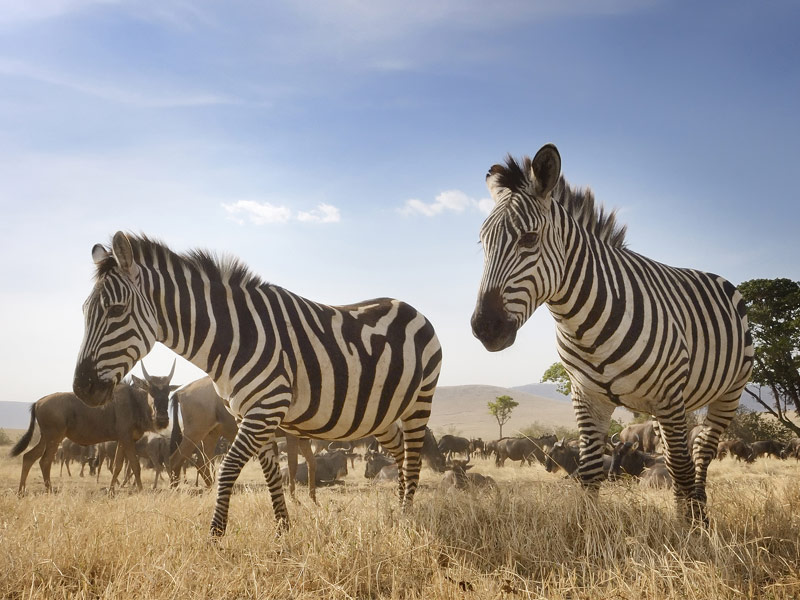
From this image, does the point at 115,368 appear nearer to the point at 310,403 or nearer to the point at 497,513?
the point at 310,403

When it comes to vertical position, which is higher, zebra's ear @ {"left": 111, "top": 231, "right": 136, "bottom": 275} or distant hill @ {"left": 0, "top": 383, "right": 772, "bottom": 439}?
zebra's ear @ {"left": 111, "top": 231, "right": 136, "bottom": 275}

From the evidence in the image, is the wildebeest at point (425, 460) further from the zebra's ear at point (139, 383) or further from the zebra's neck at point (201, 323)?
the zebra's neck at point (201, 323)

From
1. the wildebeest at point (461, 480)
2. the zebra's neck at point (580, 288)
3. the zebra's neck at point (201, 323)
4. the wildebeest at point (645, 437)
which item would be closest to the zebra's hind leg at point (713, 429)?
the zebra's neck at point (580, 288)

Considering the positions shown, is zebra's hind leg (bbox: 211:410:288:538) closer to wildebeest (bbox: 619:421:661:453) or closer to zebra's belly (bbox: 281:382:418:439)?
zebra's belly (bbox: 281:382:418:439)

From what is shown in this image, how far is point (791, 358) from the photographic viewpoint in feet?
A: 96.0

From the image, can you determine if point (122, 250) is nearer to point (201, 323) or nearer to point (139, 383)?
point (201, 323)

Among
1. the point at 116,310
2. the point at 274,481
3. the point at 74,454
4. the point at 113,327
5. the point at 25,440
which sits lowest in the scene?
the point at 74,454

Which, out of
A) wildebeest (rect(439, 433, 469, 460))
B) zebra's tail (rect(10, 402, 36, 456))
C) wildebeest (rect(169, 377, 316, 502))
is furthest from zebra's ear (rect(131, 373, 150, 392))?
wildebeest (rect(439, 433, 469, 460))

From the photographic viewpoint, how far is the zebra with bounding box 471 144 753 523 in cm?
443

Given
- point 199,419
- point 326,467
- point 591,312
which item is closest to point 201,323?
point 591,312

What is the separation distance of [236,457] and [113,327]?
1.46 m

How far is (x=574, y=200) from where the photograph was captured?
545cm

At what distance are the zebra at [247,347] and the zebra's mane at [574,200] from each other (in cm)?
216

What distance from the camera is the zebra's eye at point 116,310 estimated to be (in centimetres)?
491
